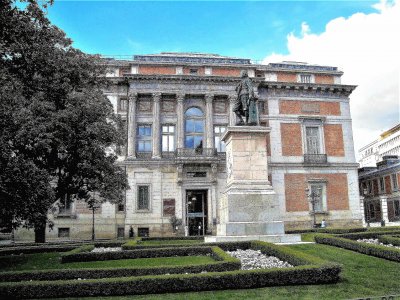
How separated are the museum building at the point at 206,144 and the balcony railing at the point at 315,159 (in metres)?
0.10

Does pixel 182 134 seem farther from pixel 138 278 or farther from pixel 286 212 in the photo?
pixel 138 278

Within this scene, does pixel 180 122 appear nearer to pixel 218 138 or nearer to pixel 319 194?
pixel 218 138

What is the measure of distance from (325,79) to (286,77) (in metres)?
4.55

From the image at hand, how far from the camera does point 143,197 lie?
117ft

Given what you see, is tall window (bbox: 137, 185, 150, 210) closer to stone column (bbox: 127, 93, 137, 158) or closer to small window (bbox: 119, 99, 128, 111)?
stone column (bbox: 127, 93, 137, 158)

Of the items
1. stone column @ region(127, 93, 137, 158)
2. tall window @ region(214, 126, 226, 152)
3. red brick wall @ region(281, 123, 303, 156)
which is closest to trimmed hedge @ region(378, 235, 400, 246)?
tall window @ region(214, 126, 226, 152)

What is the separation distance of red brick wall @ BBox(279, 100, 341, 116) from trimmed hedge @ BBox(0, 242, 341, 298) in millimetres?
32353

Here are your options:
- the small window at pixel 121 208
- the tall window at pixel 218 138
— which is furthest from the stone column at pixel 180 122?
the small window at pixel 121 208

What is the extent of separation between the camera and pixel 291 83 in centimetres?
3950

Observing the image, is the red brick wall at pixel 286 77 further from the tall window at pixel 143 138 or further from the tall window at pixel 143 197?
the tall window at pixel 143 197

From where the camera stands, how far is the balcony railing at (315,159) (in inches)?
1529

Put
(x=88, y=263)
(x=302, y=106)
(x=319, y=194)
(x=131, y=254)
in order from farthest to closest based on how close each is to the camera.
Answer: (x=302, y=106) → (x=319, y=194) → (x=131, y=254) → (x=88, y=263)

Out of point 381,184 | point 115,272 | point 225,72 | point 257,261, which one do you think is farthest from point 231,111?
point 115,272

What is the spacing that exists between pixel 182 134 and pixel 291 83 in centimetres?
1282
